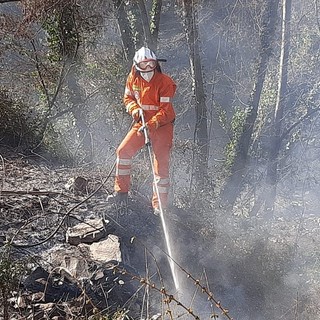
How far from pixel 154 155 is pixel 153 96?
737 millimetres

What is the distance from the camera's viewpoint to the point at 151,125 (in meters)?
5.96

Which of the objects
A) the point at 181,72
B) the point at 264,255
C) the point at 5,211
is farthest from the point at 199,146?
the point at 181,72

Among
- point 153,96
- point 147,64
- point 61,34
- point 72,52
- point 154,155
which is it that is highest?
point 61,34

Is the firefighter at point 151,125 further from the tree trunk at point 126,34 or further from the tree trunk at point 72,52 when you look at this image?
the tree trunk at point 126,34

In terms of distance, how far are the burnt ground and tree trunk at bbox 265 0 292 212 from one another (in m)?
3.57

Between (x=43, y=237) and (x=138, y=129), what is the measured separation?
1.69 meters

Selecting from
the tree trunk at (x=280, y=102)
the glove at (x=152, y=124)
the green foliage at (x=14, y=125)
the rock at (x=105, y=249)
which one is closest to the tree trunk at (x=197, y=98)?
the tree trunk at (x=280, y=102)

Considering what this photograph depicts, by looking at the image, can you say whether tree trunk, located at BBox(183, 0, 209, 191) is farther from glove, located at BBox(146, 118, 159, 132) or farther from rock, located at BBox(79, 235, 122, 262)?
rock, located at BBox(79, 235, 122, 262)

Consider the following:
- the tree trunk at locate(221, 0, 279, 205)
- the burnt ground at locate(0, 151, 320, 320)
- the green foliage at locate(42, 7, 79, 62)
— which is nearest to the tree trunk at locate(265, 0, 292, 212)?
the tree trunk at locate(221, 0, 279, 205)

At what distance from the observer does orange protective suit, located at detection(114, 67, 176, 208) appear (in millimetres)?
5996

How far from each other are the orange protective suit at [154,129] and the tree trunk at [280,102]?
5.59m

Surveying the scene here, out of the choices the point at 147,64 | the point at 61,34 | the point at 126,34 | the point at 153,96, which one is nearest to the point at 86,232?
the point at 153,96

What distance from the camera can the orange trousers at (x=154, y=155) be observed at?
5.99 meters

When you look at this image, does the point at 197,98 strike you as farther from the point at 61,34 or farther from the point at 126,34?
the point at 61,34
